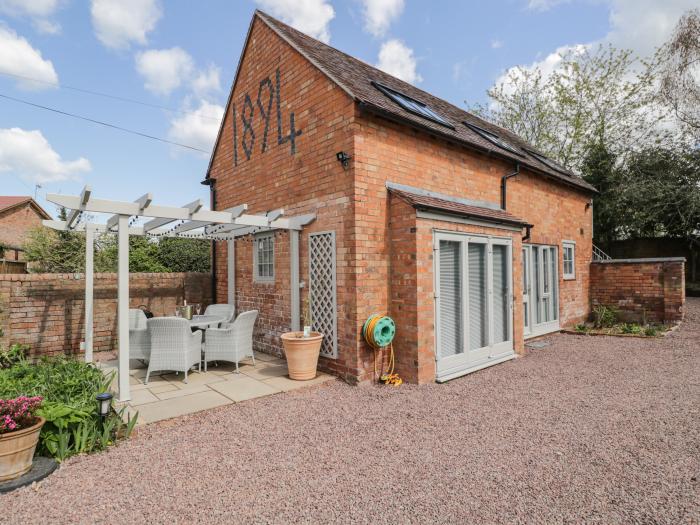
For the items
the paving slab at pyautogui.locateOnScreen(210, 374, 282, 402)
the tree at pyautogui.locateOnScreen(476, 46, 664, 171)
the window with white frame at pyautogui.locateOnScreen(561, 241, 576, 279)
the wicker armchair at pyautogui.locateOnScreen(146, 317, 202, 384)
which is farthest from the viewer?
the tree at pyautogui.locateOnScreen(476, 46, 664, 171)

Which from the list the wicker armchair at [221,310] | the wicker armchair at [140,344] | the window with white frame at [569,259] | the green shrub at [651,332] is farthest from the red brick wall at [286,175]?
the green shrub at [651,332]

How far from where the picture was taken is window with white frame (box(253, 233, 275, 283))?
7.35 metres

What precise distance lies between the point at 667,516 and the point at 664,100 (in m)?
21.2

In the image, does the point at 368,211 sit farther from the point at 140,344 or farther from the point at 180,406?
the point at 140,344

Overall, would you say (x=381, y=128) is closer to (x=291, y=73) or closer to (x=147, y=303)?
(x=291, y=73)

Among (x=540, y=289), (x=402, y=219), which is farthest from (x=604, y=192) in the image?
(x=402, y=219)

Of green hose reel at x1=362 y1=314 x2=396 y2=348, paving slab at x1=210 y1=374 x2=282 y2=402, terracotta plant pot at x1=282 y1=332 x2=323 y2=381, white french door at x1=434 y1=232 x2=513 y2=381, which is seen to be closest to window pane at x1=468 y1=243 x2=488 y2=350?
white french door at x1=434 y1=232 x2=513 y2=381

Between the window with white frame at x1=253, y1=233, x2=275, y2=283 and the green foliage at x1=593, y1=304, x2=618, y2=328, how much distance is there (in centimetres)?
928

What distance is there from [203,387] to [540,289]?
26.5 ft

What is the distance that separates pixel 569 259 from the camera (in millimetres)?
10625

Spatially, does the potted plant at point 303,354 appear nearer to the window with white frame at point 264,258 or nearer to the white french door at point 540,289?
the window with white frame at point 264,258

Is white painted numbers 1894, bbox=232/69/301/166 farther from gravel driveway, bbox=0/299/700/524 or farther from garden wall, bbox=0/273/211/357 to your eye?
gravel driveway, bbox=0/299/700/524

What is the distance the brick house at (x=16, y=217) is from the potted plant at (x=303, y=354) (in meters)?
26.0

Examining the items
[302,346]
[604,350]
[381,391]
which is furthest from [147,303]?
[604,350]
